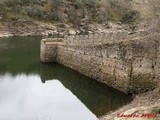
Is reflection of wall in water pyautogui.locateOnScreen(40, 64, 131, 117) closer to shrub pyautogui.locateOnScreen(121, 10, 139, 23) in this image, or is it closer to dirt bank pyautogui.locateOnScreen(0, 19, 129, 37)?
dirt bank pyautogui.locateOnScreen(0, 19, 129, 37)

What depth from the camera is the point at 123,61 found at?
81.3 feet

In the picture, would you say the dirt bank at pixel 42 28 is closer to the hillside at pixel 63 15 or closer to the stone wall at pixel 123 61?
the hillside at pixel 63 15

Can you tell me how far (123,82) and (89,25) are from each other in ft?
196

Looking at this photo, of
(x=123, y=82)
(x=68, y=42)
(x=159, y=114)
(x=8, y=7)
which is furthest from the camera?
(x=8, y=7)

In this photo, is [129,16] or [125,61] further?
[129,16]

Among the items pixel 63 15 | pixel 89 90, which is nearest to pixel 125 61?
pixel 89 90

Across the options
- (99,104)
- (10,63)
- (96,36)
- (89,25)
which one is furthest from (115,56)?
(89,25)

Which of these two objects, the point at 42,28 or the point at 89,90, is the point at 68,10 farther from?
the point at 89,90

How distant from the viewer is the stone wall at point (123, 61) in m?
23.3

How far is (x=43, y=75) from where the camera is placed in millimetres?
33094

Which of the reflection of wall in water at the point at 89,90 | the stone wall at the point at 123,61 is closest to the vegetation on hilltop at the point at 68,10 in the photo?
the reflection of wall in water at the point at 89,90

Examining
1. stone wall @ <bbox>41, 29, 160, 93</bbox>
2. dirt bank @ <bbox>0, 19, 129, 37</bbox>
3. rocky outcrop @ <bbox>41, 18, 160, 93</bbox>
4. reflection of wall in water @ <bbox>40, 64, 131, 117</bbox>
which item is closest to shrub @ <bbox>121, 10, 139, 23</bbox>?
dirt bank @ <bbox>0, 19, 129, 37</bbox>

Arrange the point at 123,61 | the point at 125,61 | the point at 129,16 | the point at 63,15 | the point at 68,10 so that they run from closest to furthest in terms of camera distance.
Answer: the point at 125,61 < the point at 123,61 < the point at 63,15 < the point at 68,10 < the point at 129,16

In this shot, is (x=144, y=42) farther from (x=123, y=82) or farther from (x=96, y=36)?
(x=96, y=36)
